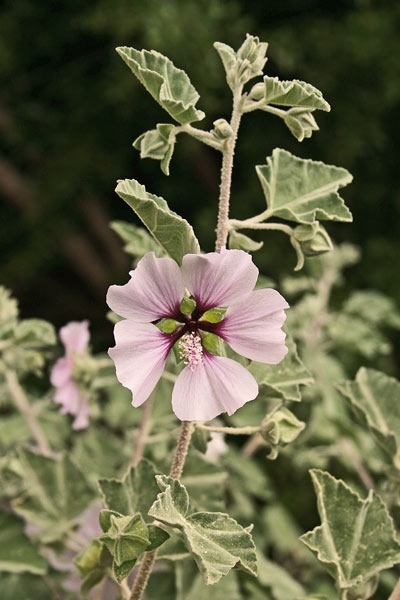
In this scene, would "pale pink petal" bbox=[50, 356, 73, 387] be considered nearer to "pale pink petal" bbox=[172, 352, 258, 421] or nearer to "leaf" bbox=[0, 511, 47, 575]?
"leaf" bbox=[0, 511, 47, 575]

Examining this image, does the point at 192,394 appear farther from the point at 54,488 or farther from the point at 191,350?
the point at 54,488

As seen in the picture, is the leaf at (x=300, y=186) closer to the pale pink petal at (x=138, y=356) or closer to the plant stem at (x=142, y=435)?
the pale pink petal at (x=138, y=356)

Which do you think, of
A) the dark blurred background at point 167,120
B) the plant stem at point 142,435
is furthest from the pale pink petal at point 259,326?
the dark blurred background at point 167,120

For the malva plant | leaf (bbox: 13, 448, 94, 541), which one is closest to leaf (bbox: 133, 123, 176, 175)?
the malva plant

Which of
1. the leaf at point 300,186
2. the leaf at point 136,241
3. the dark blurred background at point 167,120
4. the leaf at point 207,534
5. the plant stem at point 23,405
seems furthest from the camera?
the dark blurred background at point 167,120

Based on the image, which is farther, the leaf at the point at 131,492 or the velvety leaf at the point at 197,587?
the velvety leaf at the point at 197,587

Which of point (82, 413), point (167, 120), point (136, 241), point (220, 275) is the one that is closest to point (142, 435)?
point (82, 413)
